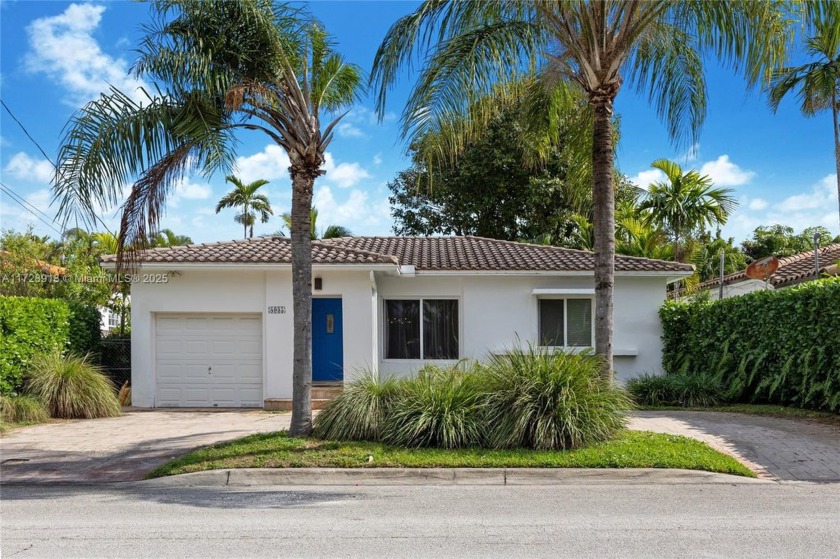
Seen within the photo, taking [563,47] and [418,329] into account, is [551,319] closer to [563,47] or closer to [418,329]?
[418,329]

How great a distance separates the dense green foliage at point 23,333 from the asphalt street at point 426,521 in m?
5.96

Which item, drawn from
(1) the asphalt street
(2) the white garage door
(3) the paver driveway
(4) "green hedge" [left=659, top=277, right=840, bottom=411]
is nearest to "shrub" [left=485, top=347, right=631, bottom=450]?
(1) the asphalt street

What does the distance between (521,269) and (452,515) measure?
33.9ft

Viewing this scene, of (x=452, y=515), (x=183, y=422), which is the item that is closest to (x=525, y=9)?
(x=452, y=515)

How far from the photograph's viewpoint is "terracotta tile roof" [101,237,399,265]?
49.1ft

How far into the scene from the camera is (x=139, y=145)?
938 cm

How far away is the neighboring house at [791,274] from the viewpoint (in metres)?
20.0

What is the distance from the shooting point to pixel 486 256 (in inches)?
711

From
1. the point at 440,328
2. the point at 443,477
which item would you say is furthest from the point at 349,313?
the point at 443,477

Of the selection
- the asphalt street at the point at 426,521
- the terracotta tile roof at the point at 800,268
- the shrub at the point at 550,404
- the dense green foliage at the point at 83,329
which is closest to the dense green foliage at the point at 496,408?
the shrub at the point at 550,404

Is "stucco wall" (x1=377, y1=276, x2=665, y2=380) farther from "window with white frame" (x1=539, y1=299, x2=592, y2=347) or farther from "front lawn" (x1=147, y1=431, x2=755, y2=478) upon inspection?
"front lawn" (x1=147, y1=431, x2=755, y2=478)

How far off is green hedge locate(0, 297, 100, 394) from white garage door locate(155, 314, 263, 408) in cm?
182

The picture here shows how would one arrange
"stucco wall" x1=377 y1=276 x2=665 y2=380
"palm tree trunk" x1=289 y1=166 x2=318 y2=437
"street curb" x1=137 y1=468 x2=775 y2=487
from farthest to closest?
"stucco wall" x1=377 y1=276 x2=665 y2=380 < "palm tree trunk" x1=289 y1=166 x2=318 y2=437 < "street curb" x1=137 y1=468 x2=775 y2=487

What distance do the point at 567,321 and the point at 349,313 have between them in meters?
5.66
